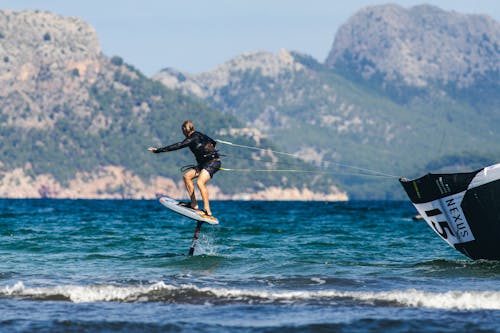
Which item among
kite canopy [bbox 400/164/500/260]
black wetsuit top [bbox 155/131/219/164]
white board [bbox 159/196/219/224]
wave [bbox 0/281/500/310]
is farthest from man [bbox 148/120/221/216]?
kite canopy [bbox 400/164/500/260]

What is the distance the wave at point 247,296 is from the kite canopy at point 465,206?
136 inches

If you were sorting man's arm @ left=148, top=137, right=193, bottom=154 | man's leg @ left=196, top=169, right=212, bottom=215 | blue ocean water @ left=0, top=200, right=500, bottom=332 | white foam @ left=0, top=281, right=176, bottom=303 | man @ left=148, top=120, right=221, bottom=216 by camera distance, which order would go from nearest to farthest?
blue ocean water @ left=0, top=200, right=500, bottom=332
white foam @ left=0, top=281, right=176, bottom=303
man's arm @ left=148, top=137, right=193, bottom=154
man's leg @ left=196, top=169, right=212, bottom=215
man @ left=148, top=120, right=221, bottom=216

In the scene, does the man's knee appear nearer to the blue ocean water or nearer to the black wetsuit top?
the black wetsuit top

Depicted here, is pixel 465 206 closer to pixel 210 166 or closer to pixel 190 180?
pixel 210 166

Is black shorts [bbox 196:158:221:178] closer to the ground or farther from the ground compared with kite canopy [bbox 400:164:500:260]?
farther from the ground

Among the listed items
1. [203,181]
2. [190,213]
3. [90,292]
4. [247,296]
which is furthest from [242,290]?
[190,213]

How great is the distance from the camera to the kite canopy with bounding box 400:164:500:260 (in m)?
20.1

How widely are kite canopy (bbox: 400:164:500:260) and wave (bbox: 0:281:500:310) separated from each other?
11.4ft

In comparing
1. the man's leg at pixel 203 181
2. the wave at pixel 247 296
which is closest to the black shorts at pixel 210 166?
the man's leg at pixel 203 181

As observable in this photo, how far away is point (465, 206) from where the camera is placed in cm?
2053

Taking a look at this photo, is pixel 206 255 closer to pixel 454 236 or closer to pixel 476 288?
pixel 454 236

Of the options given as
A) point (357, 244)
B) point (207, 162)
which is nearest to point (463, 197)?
point (207, 162)

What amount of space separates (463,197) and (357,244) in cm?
1287

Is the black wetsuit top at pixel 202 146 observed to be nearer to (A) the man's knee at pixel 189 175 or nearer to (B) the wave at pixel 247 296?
(A) the man's knee at pixel 189 175
